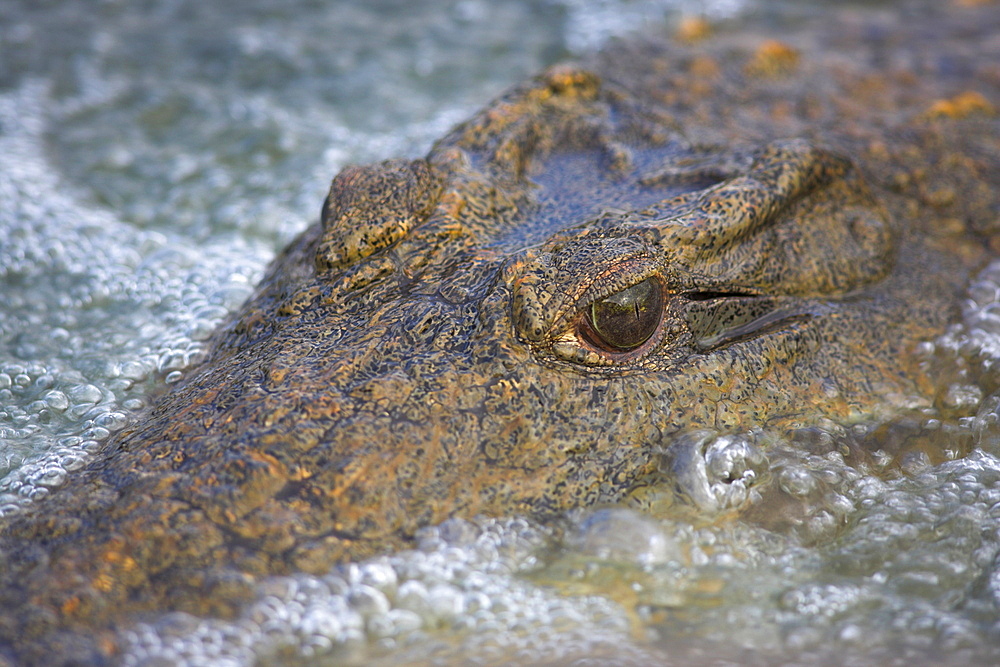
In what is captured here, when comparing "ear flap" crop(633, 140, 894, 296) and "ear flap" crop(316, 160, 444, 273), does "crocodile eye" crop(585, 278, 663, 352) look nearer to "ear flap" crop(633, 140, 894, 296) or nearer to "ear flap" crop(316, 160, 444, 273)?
"ear flap" crop(633, 140, 894, 296)

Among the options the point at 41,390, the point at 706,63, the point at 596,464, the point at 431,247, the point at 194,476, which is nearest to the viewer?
the point at 194,476

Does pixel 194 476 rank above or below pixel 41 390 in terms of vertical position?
below

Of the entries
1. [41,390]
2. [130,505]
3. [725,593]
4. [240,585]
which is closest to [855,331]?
[725,593]

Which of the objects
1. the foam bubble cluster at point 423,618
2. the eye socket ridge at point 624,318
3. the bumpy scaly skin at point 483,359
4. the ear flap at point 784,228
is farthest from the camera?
the ear flap at point 784,228

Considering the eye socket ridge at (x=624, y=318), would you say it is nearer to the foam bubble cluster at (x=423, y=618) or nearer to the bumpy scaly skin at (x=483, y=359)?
the bumpy scaly skin at (x=483, y=359)

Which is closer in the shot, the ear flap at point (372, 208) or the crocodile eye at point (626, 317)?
the crocodile eye at point (626, 317)

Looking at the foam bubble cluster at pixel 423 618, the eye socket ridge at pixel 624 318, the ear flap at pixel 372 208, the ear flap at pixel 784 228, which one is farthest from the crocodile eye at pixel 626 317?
the ear flap at pixel 372 208

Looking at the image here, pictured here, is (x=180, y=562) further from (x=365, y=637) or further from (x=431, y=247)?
(x=431, y=247)

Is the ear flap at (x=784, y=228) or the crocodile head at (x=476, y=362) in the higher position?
the ear flap at (x=784, y=228)

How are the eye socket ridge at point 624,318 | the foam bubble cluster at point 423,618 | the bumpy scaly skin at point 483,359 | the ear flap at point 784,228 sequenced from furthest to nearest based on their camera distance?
the ear flap at point 784,228
the eye socket ridge at point 624,318
the bumpy scaly skin at point 483,359
the foam bubble cluster at point 423,618
